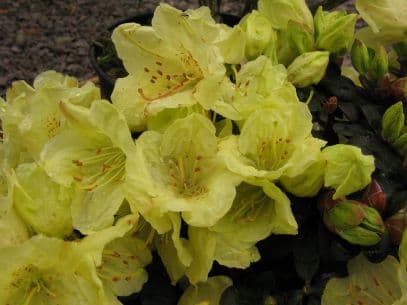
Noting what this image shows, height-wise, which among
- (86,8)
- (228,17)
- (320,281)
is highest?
(320,281)

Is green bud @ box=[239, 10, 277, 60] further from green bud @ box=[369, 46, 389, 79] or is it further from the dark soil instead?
the dark soil

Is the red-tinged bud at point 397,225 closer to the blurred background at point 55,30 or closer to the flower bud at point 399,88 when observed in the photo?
the flower bud at point 399,88

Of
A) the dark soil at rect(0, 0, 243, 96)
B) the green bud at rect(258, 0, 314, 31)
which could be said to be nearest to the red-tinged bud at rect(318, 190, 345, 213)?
the green bud at rect(258, 0, 314, 31)

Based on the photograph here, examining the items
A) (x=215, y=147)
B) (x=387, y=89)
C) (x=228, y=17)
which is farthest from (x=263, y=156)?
(x=228, y=17)

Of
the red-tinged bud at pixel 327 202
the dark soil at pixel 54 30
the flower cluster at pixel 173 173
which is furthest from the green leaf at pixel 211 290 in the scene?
the dark soil at pixel 54 30

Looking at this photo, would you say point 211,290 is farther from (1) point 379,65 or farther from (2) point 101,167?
(1) point 379,65

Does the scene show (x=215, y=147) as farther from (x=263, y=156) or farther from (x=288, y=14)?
(x=288, y=14)
